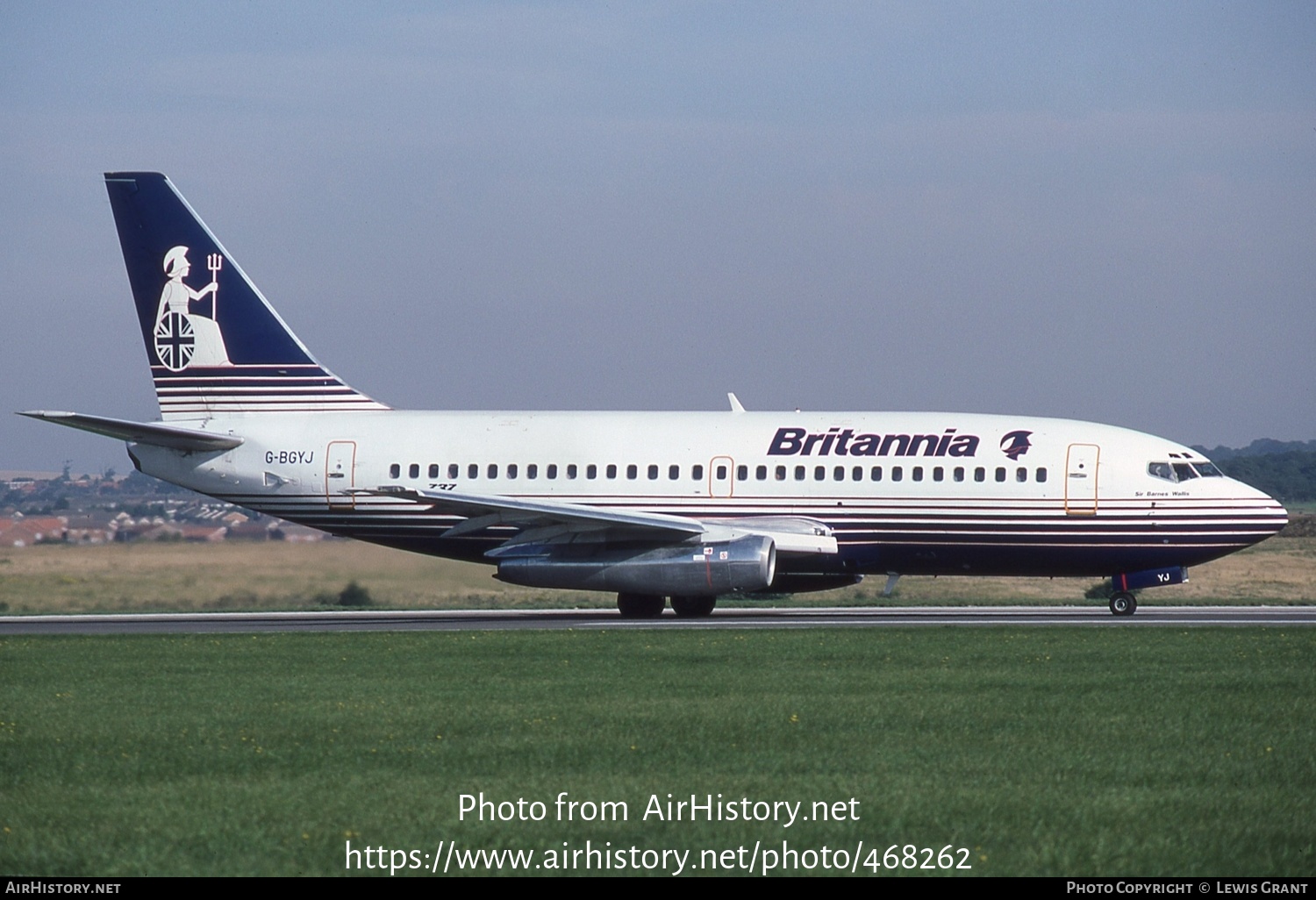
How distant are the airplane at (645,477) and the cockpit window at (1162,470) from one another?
1.2 inches

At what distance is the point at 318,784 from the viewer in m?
11.9

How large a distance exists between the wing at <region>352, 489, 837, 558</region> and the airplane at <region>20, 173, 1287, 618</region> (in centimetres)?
5

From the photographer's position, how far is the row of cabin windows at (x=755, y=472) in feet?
97.8

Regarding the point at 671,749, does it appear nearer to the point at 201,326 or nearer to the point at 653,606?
the point at 653,606

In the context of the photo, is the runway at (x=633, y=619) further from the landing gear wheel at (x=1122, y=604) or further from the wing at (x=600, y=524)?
the wing at (x=600, y=524)

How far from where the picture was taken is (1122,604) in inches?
1160

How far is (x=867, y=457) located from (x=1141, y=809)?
1973 cm

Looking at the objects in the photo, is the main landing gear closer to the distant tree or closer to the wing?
the wing

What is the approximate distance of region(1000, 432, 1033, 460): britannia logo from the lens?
29938 millimetres

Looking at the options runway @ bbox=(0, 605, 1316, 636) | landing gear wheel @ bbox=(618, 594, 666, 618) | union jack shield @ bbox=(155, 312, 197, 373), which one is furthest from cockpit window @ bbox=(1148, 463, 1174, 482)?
union jack shield @ bbox=(155, 312, 197, 373)

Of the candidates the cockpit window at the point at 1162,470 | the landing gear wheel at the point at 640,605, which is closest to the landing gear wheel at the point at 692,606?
the landing gear wheel at the point at 640,605

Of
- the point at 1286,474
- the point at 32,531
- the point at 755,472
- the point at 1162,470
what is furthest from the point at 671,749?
the point at 1286,474

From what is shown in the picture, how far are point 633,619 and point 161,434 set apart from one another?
975 centimetres

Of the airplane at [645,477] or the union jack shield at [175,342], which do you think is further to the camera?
the union jack shield at [175,342]
